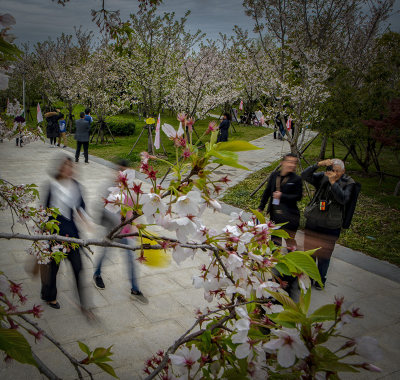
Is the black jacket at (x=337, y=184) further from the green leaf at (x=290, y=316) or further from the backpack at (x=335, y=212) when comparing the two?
the green leaf at (x=290, y=316)

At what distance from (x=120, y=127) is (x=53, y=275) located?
16511 mm

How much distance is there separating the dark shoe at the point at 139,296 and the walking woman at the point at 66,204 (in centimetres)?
63

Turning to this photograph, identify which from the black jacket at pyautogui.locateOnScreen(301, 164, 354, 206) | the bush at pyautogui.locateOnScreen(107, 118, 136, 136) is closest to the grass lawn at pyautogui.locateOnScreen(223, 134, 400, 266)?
the black jacket at pyautogui.locateOnScreen(301, 164, 354, 206)

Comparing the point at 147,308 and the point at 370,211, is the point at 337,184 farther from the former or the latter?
the point at 370,211

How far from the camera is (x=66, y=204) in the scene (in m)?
3.53

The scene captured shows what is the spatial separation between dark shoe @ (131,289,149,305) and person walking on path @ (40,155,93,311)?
2.05ft

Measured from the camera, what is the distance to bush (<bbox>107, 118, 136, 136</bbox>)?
1905cm

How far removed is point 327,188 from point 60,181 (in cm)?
330

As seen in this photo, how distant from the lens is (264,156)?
47.1 feet

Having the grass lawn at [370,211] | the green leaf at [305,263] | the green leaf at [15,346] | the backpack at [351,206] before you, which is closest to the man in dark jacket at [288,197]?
the grass lawn at [370,211]

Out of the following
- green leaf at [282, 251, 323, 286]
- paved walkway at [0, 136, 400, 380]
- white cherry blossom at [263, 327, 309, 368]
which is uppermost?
green leaf at [282, 251, 323, 286]

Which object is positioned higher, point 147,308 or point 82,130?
point 82,130

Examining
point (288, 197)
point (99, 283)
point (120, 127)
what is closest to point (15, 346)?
point (99, 283)

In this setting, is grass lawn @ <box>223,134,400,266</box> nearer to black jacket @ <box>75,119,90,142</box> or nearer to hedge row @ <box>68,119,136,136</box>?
black jacket @ <box>75,119,90,142</box>
